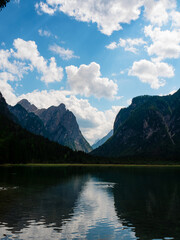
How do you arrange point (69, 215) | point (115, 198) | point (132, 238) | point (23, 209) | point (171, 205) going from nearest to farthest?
1. point (132, 238)
2. point (69, 215)
3. point (23, 209)
4. point (171, 205)
5. point (115, 198)

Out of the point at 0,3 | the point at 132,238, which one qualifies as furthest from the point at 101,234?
the point at 0,3

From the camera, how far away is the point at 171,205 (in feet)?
162

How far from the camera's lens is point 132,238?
27.6 m

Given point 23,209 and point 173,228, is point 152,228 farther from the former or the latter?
point 23,209

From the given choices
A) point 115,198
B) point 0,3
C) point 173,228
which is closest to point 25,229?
point 173,228

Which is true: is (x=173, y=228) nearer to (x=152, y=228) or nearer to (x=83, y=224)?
(x=152, y=228)

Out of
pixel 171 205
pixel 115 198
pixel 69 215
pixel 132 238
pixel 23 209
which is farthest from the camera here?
pixel 115 198

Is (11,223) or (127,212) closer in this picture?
(11,223)

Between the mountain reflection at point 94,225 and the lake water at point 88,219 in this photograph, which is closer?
the mountain reflection at point 94,225

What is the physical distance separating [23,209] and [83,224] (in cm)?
1253

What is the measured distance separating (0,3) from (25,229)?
26.1 m

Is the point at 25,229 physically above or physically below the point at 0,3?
below

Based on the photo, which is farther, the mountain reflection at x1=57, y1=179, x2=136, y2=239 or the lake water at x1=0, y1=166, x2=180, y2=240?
the lake water at x1=0, y1=166, x2=180, y2=240

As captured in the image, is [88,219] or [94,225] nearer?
[94,225]
